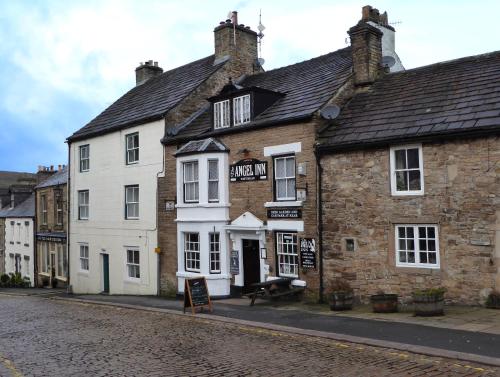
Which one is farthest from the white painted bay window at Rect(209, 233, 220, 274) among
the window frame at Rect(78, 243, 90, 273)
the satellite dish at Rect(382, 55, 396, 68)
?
the window frame at Rect(78, 243, 90, 273)

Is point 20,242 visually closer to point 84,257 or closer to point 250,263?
point 84,257

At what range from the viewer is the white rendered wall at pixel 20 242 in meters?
36.0

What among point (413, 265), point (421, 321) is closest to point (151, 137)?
point (413, 265)

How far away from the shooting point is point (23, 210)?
38.1 m

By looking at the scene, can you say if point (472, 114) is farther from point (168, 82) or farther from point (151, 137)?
point (168, 82)

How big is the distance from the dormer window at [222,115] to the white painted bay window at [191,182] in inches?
72.6

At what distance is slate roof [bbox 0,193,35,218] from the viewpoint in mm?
36719

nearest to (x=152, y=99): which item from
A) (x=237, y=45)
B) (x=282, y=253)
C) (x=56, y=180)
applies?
(x=237, y=45)

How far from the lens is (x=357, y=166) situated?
1573 cm

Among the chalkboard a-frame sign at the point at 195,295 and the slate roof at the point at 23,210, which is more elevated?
the slate roof at the point at 23,210

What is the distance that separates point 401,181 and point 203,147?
304 inches

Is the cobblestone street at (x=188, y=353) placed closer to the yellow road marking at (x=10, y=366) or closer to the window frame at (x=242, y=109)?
the yellow road marking at (x=10, y=366)

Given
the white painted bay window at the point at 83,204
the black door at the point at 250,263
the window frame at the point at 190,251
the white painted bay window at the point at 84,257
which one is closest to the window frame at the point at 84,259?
the white painted bay window at the point at 84,257

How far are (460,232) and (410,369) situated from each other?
240 inches
